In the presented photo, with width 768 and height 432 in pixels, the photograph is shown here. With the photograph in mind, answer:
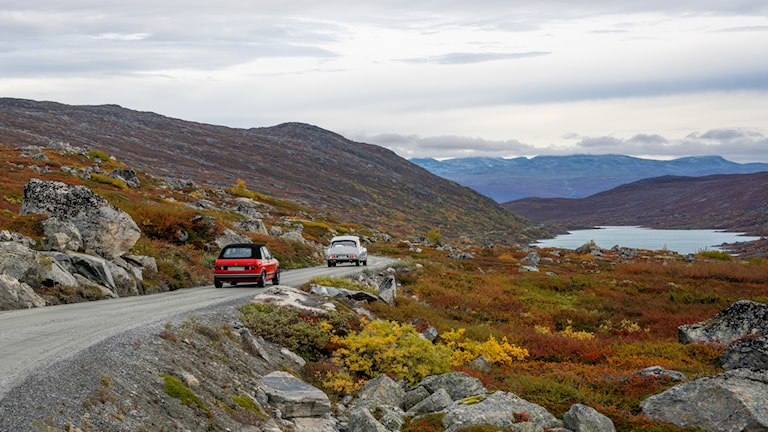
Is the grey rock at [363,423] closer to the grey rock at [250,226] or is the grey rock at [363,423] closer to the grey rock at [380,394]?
the grey rock at [380,394]

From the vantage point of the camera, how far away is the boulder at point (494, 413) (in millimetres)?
10414

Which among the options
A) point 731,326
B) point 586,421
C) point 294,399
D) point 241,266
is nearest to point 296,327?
point 294,399

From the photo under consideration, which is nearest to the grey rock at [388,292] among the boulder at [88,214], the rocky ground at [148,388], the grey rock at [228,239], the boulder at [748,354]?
the rocky ground at [148,388]

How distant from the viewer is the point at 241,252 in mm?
26188

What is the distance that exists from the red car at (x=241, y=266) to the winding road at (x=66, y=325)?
4.21 m

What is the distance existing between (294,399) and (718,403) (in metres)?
8.89

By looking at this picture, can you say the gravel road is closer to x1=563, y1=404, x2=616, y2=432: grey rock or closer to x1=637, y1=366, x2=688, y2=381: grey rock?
x1=563, y1=404, x2=616, y2=432: grey rock

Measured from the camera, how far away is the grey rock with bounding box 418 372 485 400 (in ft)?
41.2

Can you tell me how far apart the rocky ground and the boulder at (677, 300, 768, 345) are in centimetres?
1660

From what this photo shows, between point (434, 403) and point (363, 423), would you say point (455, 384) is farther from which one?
point (363, 423)

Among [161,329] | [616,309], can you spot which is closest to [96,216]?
[161,329]

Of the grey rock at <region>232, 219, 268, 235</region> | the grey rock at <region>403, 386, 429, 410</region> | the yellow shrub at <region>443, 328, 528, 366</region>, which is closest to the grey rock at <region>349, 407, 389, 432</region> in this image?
the grey rock at <region>403, 386, 429, 410</region>

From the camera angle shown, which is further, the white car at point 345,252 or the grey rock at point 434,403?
the white car at point 345,252

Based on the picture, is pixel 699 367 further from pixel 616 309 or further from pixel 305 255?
pixel 305 255
